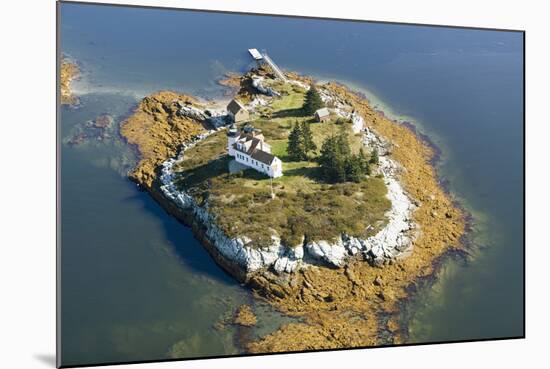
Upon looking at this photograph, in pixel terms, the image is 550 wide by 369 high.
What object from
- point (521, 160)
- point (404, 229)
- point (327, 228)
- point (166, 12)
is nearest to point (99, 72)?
point (166, 12)

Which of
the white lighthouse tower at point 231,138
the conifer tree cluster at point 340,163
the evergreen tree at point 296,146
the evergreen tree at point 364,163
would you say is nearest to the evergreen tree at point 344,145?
the conifer tree cluster at point 340,163

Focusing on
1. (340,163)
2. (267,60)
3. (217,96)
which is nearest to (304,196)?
(340,163)

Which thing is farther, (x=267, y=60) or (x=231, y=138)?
(x=267, y=60)

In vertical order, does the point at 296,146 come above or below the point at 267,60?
below

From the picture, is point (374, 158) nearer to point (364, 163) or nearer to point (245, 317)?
point (364, 163)

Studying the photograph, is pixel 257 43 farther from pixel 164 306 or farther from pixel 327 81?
pixel 164 306

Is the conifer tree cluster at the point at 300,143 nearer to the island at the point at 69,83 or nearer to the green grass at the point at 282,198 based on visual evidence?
the green grass at the point at 282,198
